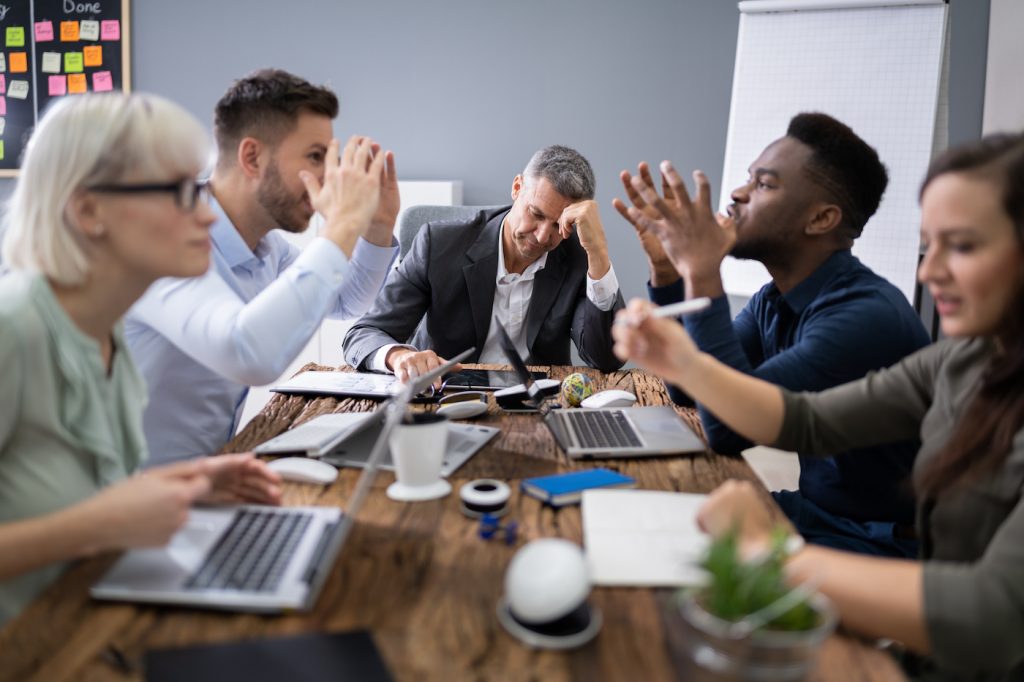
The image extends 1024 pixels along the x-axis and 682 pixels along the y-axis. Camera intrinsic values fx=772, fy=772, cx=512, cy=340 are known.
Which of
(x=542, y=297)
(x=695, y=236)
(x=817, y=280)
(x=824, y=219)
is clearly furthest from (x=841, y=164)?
(x=542, y=297)

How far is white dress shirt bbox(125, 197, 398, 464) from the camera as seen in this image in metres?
1.32

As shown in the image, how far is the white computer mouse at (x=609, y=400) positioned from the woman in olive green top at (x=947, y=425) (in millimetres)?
409

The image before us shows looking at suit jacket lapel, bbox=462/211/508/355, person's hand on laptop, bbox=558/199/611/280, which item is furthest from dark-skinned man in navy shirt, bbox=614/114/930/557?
suit jacket lapel, bbox=462/211/508/355

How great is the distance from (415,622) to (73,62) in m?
3.78

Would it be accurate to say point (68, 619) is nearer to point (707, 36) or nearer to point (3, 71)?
point (707, 36)

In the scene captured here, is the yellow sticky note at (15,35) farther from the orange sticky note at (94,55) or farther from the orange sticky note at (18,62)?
the orange sticky note at (94,55)

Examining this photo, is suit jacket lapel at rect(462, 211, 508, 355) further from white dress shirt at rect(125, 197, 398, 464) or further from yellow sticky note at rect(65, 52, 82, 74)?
yellow sticky note at rect(65, 52, 82, 74)

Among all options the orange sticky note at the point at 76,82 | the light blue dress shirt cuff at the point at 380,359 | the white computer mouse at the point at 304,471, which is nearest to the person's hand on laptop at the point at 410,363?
the light blue dress shirt cuff at the point at 380,359

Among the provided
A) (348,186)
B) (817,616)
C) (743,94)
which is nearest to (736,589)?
(817,616)

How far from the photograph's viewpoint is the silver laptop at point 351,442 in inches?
46.8

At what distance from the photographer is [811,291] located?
1.58 meters

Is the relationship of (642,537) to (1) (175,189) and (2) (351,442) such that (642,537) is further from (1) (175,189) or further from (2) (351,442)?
(1) (175,189)

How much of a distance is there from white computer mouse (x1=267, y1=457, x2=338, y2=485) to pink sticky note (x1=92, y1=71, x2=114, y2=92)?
10.5 ft

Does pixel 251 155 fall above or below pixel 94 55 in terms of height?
below
